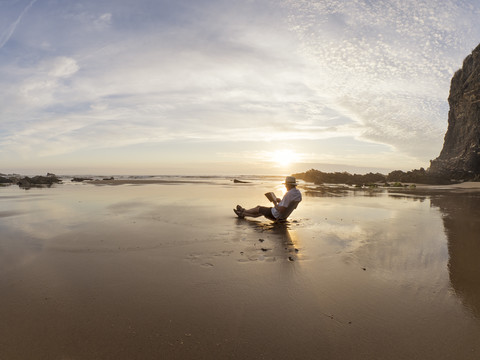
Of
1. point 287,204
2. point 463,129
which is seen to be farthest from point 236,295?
point 463,129

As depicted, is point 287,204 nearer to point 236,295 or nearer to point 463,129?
point 236,295

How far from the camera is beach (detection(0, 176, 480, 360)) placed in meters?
2.66

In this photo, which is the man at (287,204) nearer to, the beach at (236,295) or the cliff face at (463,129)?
the beach at (236,295)

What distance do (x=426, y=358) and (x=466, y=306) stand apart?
1.53m

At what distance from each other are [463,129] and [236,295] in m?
43.2

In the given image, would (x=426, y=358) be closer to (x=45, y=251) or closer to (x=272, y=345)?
(x=272, y=345)

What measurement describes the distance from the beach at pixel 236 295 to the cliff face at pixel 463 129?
3181cm

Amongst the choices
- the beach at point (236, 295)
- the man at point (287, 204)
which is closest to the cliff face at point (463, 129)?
the beach at point (236, 295)

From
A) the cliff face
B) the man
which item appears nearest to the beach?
the man

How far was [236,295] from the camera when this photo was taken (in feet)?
12.3

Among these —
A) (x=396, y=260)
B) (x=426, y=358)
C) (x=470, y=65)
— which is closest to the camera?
(x=426, y=358)

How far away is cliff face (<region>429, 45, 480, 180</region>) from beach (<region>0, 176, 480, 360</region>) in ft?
104

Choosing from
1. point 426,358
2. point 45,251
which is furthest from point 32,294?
point 426,358

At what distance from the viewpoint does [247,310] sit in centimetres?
334
